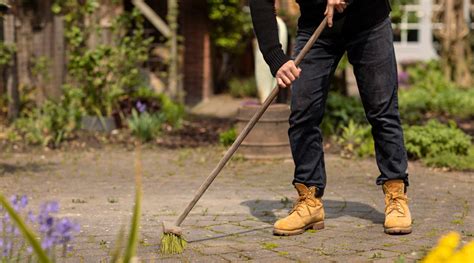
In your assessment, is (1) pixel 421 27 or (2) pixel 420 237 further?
(1) pixel 421 27

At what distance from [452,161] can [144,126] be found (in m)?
3.21

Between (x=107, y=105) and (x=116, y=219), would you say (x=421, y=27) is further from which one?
(x=116, y=219)

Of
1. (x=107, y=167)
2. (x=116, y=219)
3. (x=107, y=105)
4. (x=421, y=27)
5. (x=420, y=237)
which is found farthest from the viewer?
(x=421, y=27)

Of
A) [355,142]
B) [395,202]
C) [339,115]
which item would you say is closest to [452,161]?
[355,142]

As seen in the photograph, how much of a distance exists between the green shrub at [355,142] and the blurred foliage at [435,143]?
397mm

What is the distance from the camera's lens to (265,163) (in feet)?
25.0

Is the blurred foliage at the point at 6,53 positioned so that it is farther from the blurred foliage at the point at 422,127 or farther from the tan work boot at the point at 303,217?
the tan work boot at the point at 303,217

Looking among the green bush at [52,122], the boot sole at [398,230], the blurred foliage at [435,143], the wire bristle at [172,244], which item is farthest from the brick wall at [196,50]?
the wire bristle at [172,244]

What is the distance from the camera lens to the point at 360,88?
15.1 ft

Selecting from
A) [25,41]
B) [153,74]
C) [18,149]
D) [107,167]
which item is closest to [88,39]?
[25,41]

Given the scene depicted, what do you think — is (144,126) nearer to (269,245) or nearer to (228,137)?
(228,137)

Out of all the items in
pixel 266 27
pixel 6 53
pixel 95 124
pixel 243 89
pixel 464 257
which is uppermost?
pixel 266 27

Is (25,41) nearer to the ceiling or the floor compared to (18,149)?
nearer to the ceiling

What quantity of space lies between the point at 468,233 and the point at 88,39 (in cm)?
666
